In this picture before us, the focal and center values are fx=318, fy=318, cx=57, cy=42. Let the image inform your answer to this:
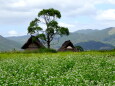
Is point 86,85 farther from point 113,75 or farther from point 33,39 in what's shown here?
point 33,39

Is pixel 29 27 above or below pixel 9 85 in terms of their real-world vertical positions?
above

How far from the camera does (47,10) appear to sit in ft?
309

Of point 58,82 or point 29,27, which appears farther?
point 29,27

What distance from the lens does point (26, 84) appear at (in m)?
18.0

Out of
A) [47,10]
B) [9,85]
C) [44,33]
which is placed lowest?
[9,85]

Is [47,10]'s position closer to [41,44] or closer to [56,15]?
[56,15]

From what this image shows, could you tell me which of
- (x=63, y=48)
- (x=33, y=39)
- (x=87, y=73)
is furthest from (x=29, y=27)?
(x=87, y=73)

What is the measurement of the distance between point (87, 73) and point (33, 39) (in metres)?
69.9

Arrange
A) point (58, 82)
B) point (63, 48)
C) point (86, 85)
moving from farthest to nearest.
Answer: point (63, 48) → point (58, 82) → point (86, 85)

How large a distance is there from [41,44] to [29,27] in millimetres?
6088

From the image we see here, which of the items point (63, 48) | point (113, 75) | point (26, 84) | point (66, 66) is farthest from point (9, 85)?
point (63, 48)

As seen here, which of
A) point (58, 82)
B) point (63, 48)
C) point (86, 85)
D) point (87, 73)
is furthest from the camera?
point (63, 48)

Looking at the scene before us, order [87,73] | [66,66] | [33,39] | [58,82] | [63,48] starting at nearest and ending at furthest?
[58,82] < [87,73] < [66,66] < [33,39] < [63,48]

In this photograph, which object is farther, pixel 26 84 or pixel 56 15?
pixel 56 15
